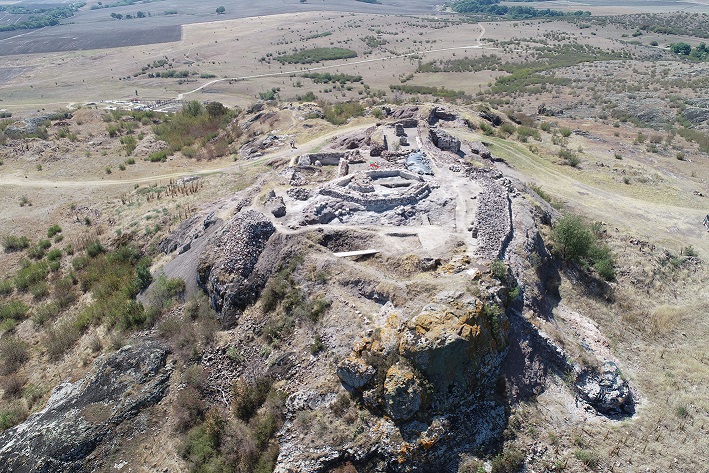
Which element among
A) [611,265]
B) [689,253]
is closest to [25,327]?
[611,265]

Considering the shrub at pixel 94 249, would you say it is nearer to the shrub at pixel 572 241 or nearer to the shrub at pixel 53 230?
the shrub at pixel 53 230

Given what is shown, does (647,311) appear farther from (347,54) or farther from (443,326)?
(347,54)

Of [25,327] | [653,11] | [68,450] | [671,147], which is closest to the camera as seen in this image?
[68,450]

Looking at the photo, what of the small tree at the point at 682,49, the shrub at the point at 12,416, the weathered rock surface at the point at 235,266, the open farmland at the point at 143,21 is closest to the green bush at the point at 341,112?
the weathered rock surface at the point at 235,266

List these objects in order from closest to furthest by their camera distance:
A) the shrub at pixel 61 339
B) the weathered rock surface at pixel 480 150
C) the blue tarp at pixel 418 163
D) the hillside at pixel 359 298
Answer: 1. the hillside at pixel 359 298
2. the shrub at pixel 61 339
3. the blue tarp at pixel 418 163
4. the weathered rock surface at pixel 480 150

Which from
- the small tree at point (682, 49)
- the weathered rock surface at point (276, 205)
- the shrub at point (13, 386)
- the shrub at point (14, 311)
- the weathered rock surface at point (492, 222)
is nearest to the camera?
the shrub at point (13, 386)

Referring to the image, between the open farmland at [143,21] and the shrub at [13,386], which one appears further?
the open farmland at [143,21]
